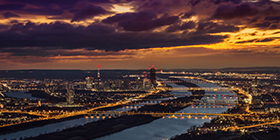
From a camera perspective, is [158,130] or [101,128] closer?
[101,128]

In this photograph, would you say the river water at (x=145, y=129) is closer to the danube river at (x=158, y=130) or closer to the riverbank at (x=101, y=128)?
the danube river at (x=158, y=130)

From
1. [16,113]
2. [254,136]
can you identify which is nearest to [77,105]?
[16,113]

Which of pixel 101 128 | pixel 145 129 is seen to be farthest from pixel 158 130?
pixel 101 128

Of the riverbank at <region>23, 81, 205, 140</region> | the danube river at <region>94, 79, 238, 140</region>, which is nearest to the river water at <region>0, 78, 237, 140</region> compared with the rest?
the danube river at <region>94, 79, 238, 140</region>

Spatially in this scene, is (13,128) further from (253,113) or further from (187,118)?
(253,113)

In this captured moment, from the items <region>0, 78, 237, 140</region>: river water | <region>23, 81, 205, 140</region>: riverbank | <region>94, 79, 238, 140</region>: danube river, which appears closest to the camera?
<region>23, 81, 205, 140</region>: riverbank

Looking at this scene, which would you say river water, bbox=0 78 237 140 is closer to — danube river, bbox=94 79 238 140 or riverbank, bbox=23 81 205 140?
danube river, bbox=94 79 238 140

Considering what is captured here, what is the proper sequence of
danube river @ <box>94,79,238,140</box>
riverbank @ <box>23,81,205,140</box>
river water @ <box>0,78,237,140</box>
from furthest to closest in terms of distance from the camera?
river water @ <box>0,78,237,140</box>
danube river @ <box>94,79,238,140</box>
riverbank @ <box>23,81,205,140</box>

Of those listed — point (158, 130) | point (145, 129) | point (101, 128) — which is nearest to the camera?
point (101, 128)

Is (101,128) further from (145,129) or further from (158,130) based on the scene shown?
(158,130)

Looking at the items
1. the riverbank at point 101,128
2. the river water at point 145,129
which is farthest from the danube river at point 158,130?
the riverbank at point 101,128

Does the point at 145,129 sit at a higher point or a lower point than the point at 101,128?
lower
